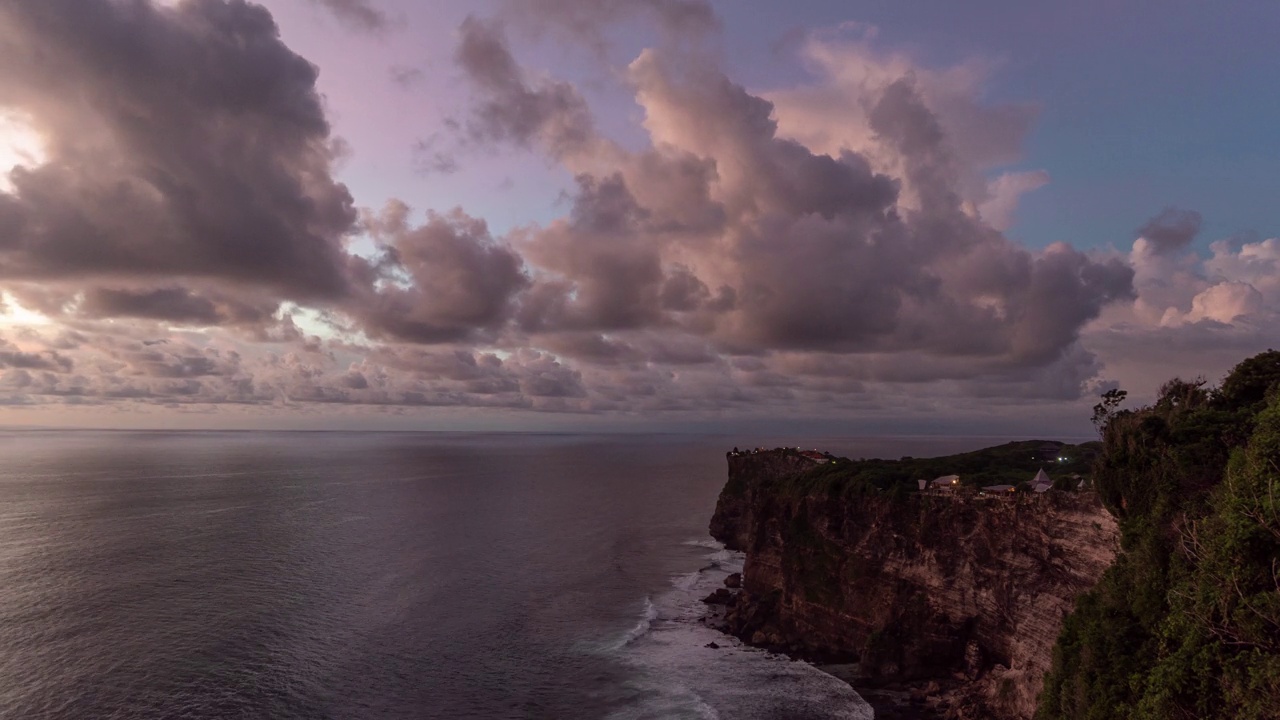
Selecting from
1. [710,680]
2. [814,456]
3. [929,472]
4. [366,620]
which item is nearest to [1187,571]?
[710,680]

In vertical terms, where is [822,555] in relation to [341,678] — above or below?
above

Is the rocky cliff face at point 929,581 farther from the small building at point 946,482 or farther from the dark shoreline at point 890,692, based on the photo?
the small building at point 946,482

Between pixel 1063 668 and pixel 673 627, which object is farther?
pixel 673 627

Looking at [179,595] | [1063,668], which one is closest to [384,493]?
[179,595]

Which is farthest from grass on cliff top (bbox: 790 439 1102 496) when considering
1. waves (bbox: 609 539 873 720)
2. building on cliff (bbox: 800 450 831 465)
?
waves (bbox: 609 539 873 720)

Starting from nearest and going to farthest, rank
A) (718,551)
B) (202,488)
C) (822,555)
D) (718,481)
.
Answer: (822,555) → (718,551) → (202,488) → (718,481)

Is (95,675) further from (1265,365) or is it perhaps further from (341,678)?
(1265,365)

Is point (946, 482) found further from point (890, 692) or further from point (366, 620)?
point (366, 620)
